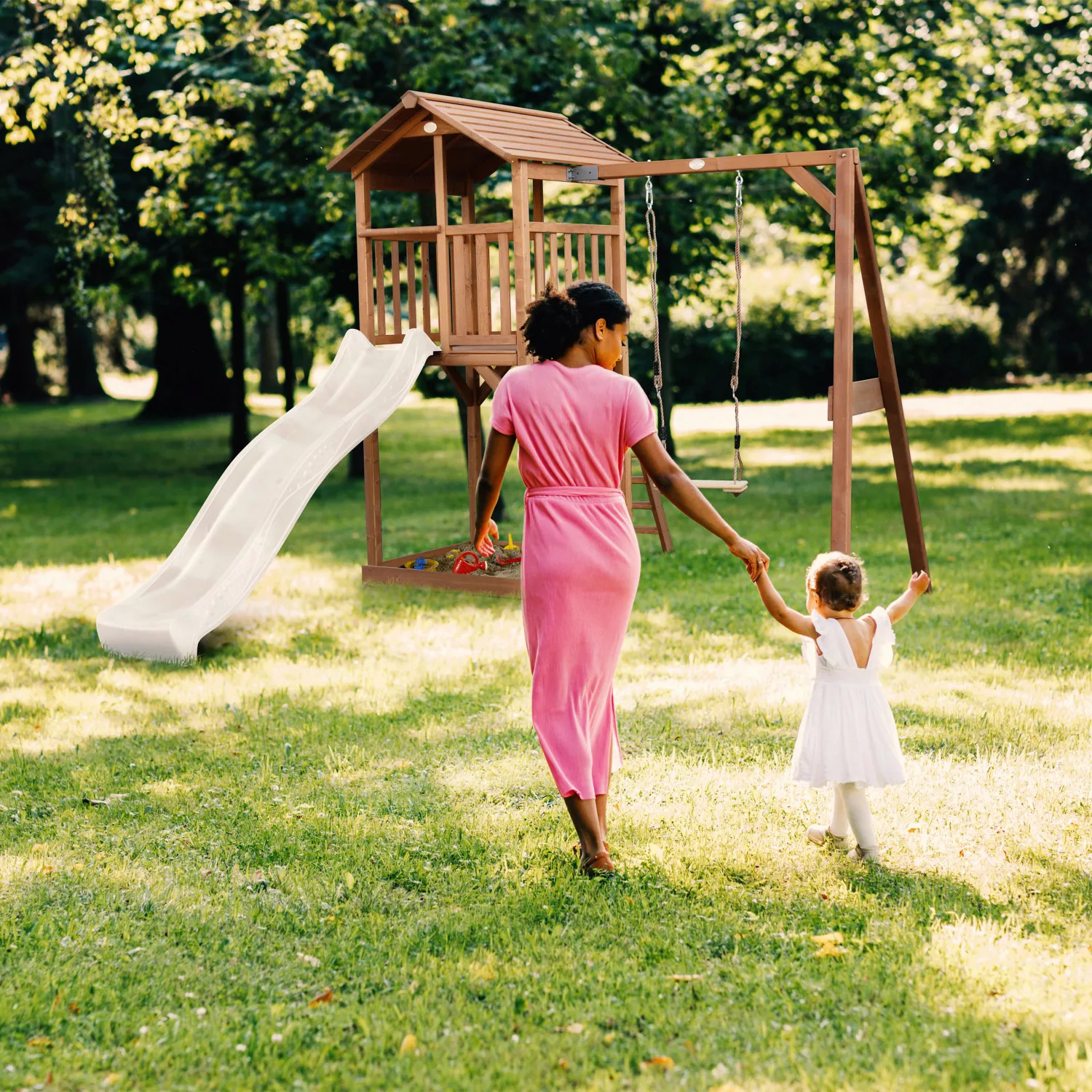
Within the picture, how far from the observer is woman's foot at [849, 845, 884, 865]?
15.9 ft

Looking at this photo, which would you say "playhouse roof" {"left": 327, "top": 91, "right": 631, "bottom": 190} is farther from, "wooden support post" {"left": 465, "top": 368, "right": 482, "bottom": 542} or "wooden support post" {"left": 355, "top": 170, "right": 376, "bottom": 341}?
"wooden support post" {"left": 465, "top": 368, "right": 482, "bottom": 542}

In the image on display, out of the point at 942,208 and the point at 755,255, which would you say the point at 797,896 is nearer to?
the point at 942,208

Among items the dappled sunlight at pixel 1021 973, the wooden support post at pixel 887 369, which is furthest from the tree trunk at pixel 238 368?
the dappled sunlight at pixel 1021 973

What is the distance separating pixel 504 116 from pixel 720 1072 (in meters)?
5.95

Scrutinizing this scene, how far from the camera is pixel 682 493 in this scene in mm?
4648

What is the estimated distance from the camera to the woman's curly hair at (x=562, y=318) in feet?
15.0

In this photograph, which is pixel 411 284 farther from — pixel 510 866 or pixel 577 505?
pixel 510 866

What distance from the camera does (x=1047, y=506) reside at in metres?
13.9

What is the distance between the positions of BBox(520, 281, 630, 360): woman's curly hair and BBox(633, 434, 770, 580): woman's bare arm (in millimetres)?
428

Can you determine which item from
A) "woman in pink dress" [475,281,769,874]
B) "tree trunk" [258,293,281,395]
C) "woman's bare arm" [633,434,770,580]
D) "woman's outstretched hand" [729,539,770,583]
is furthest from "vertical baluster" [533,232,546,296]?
"tree trunk" [258,293,281,395]

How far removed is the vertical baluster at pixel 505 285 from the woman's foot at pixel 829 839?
12.1 ft

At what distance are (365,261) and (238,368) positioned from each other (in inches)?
398

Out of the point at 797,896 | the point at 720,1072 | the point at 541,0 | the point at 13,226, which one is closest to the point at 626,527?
the point at 797,896

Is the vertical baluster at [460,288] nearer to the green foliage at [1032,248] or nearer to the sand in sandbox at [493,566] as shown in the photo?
the sand in sandbox at [493,566]
